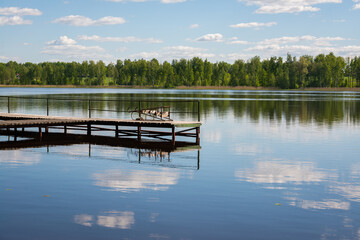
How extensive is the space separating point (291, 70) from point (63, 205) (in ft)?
569

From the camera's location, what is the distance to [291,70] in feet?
581

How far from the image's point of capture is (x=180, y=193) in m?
13.2

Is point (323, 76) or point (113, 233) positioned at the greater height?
point (323, 76)

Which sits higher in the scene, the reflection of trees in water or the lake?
the reflection of trees in water

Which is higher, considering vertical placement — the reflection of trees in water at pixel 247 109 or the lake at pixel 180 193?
the reflection of trees in water at pixel 247 109

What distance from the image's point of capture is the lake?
32.7ft

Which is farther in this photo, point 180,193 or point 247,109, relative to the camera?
point 247,109

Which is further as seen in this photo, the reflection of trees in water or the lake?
the reflection of trees in water

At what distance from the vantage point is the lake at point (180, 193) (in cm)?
998

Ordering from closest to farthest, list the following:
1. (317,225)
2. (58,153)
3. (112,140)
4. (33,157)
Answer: (317,225)
(33,157)
(58,153)
(112,140)

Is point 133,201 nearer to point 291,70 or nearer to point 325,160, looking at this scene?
point 325,160

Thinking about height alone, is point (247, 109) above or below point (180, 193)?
above

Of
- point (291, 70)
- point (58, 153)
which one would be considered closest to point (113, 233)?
point (58, 153)

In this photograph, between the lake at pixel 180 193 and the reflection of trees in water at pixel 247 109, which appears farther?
the reflection of trees in water at pixel 247 109
